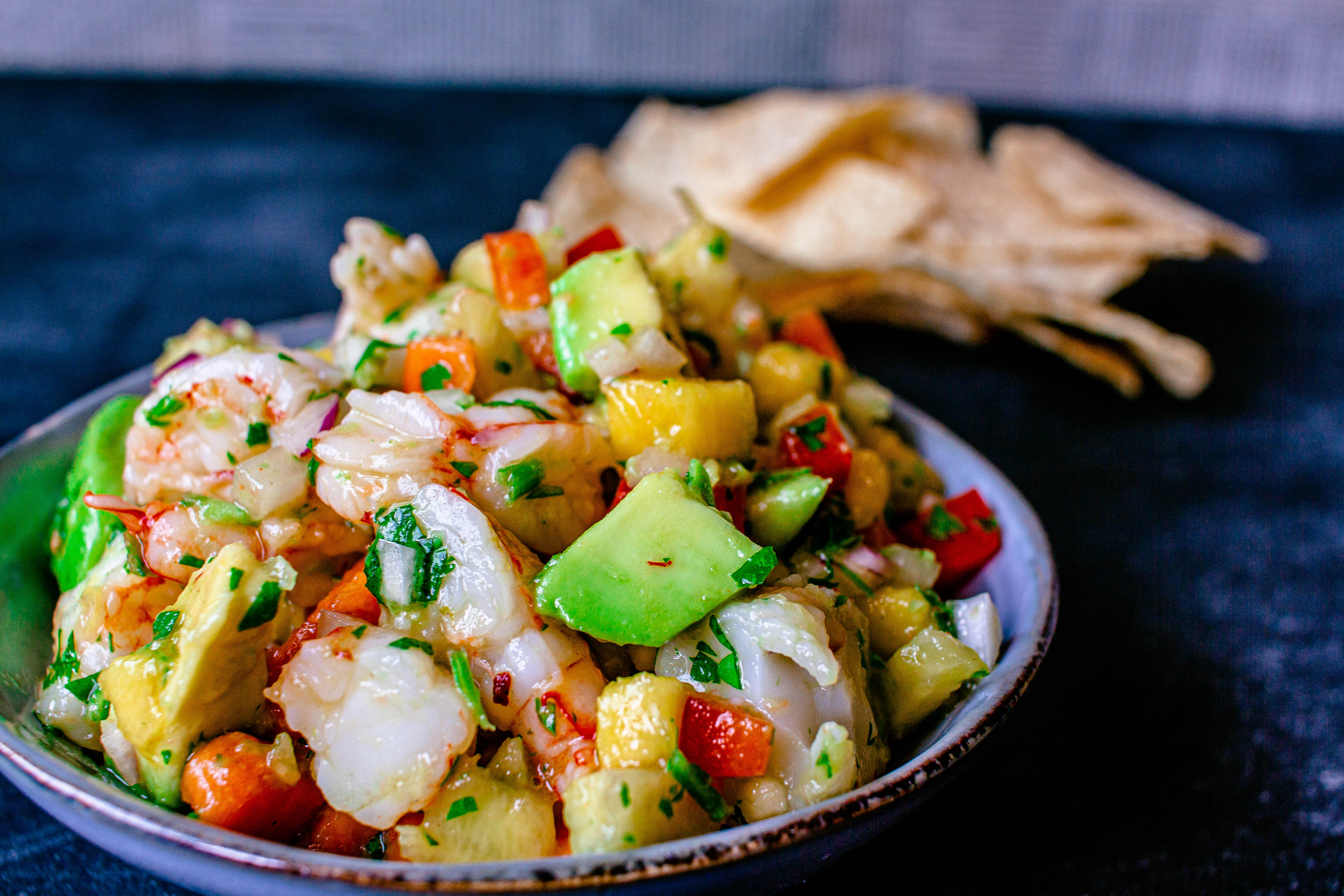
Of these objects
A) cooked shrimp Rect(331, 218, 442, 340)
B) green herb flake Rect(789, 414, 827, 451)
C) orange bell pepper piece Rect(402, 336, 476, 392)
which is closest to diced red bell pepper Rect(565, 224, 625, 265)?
cooked shrimp Rect(331, 218, 442, 340)

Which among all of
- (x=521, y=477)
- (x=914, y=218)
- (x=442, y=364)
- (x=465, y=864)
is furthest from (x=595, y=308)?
(x=914, y=218)

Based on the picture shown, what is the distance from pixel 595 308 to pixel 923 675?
2.11 feet

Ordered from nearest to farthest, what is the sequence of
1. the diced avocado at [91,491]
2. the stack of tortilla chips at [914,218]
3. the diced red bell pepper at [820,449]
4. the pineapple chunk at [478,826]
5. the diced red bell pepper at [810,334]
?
1. the pineapple chunk at [478,826]
2. the diced avocado at [91,491]
3. the diced red bell pepper at [820,449]
4. the diced red bell pepper at [810,334]
5. the stack of tortilla chips at [914,218]

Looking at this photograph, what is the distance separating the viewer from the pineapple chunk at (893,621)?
4.54 feet

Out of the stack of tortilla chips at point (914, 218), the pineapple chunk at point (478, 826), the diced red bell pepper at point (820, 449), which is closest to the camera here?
the pineapple chunk at point (478, 826)

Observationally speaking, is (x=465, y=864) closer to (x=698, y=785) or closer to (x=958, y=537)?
(x=698, y=785)

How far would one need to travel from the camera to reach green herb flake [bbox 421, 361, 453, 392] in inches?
57.0

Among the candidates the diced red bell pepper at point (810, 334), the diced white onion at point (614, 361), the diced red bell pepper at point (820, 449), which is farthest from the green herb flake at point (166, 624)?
the diced red bell pepper at point (810, 334)

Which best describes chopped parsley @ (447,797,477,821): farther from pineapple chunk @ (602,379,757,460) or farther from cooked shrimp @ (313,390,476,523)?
pineapple chunk @ (602,379,757,460)

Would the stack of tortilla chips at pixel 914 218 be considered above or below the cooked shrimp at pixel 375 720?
below

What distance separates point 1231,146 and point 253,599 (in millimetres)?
5031

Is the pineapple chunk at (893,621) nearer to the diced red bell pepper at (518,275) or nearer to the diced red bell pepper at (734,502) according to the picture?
the diced red bell pepper at (734,502)

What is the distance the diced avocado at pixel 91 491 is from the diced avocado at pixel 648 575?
0.63 m

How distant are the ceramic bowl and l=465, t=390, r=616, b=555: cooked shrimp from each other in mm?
414
